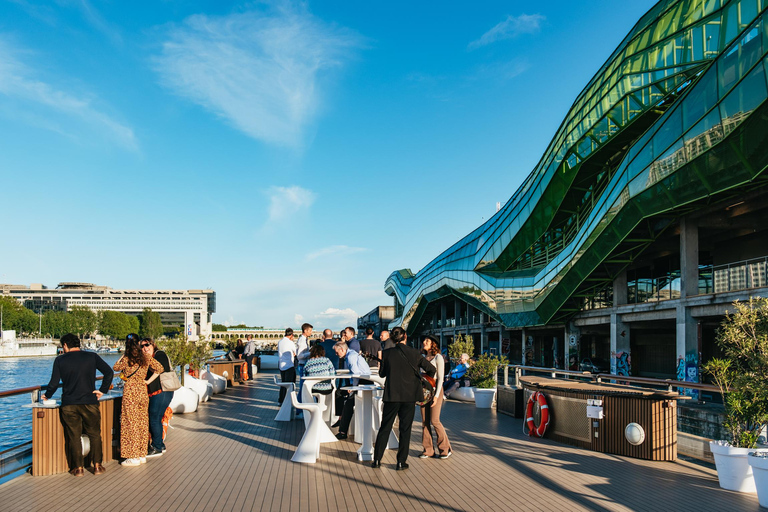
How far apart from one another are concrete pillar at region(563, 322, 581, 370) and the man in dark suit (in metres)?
24.1

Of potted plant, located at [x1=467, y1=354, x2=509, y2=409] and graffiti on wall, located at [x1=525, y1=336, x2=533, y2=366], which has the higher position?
potted plant, located at [x1=467, y1=354, x2=509, y2=409]

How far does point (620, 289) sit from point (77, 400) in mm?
23698

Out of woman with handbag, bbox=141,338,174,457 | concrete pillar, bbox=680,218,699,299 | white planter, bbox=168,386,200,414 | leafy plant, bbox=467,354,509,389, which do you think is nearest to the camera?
woman with handbag, bbox=141,338,174,457

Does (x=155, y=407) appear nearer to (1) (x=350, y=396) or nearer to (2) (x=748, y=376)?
(1) (x=350, y=396)

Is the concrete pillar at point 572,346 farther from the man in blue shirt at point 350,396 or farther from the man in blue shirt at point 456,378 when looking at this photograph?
the man in blue shirt at point 350,396

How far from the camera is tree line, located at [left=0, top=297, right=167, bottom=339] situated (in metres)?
110

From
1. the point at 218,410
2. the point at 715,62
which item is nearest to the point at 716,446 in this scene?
the point at 218,410

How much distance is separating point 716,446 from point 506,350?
3407 centimetres

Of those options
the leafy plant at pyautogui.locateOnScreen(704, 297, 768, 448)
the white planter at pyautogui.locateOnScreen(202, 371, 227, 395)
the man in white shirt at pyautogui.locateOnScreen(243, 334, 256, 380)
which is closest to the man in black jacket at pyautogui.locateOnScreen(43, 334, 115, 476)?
the leafy plant at pyautogui.locateOnScreen(704, 297, 768, 448)

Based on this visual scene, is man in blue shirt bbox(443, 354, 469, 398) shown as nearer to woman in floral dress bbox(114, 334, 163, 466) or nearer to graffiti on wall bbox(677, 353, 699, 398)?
graffiti on wall bbox(677, 353, 699, 398)

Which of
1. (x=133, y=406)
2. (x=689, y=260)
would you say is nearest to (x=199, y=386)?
(x=133, y=406)

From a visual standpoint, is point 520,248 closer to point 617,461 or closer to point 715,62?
point 715,62

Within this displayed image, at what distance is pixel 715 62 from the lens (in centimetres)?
1673

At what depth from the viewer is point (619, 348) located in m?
24.8
